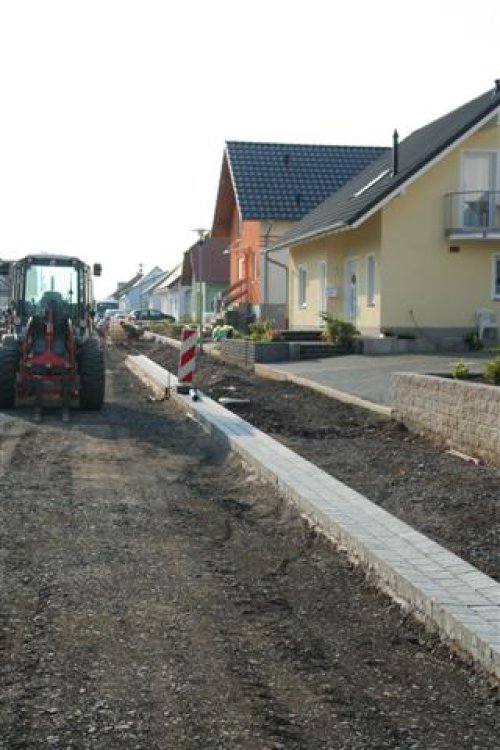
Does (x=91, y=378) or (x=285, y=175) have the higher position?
(x=285, y=175)

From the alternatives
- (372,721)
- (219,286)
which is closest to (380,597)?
(372,721)

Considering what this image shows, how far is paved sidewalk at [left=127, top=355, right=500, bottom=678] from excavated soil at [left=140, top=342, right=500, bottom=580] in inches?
9.6

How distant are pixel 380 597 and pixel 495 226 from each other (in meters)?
22.7

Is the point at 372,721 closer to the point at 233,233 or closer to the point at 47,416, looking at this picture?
the point at 47,416

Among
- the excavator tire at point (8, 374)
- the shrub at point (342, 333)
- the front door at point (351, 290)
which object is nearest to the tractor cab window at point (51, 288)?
the excavator tire at point (8, 374)

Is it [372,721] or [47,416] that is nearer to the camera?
[372,721]

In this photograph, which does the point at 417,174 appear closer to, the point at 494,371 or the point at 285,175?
the point at 494,371

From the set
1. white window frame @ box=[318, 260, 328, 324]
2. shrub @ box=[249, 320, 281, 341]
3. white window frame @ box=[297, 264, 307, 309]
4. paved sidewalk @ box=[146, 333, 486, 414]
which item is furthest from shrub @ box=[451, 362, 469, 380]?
white window frame @ box=[297, 264, 307, 309]

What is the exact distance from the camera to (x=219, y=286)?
66.2 metres

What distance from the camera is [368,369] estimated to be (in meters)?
22.7

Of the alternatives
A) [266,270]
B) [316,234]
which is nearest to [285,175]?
[266,270]

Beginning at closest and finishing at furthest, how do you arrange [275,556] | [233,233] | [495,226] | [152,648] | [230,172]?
[152,648]
[275,556]
[495,226]
[230,172]
[233,233]

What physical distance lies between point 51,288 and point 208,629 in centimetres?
1469

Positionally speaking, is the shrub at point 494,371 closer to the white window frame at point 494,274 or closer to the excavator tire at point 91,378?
the excavator tire at point 91,378
